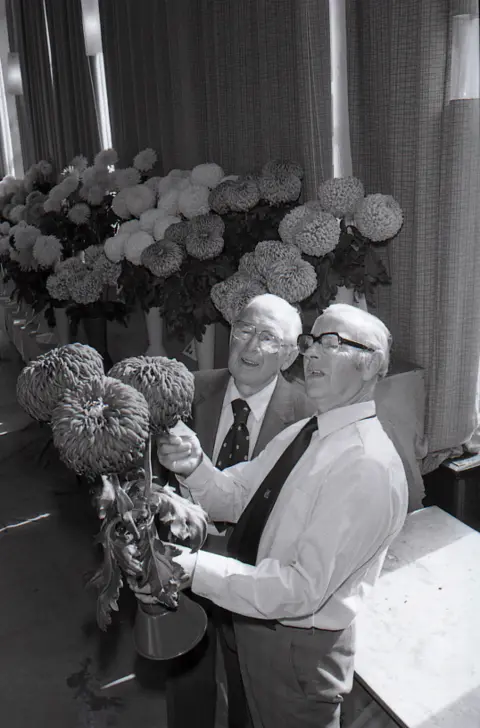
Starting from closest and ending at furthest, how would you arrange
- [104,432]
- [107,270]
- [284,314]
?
[104,432], [284,314], [107,270]

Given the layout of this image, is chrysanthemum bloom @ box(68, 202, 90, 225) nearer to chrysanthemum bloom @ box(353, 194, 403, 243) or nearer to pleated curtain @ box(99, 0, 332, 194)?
pleated curtain @ box(99, 0, 332, 194)

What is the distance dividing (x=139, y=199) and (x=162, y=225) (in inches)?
12.2

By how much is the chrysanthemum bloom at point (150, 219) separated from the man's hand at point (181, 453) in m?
1.38

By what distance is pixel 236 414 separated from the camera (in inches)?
55.8

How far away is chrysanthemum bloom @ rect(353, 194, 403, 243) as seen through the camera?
1.77m

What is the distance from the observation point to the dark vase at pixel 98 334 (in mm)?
2900

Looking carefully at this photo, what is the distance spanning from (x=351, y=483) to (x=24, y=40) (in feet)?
20.1

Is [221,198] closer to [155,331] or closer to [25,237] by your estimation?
[155,331]

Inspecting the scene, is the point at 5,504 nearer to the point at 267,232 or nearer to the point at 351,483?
the point at 267,232

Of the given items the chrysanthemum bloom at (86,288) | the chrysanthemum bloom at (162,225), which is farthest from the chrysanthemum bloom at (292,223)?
the chrysanthemum bloom at (86,288)

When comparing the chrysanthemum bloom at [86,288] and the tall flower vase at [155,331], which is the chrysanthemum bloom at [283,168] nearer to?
the tall flower vase at [155,331]

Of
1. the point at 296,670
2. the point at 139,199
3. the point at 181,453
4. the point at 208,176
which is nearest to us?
the point at 181,453

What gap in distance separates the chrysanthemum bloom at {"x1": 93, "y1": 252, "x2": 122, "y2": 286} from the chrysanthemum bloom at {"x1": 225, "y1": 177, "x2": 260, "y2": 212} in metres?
0.71

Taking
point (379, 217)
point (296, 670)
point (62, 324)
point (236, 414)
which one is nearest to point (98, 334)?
point (62, 324)
